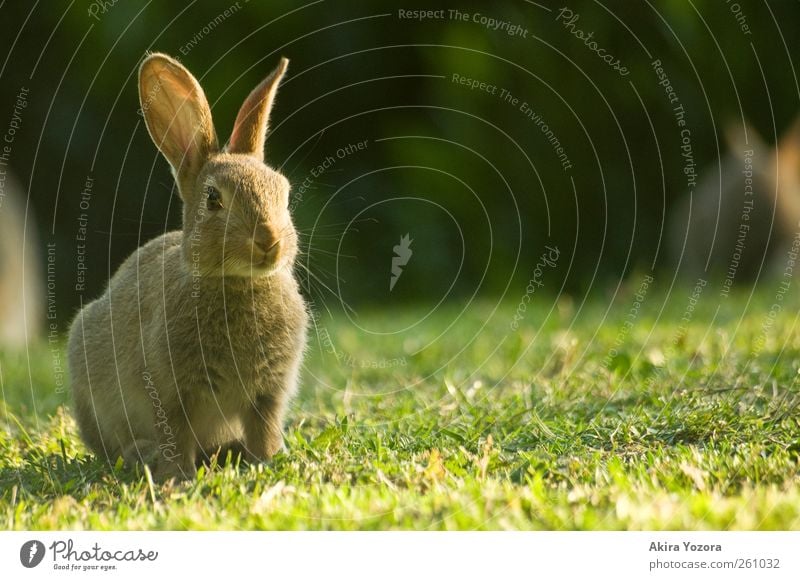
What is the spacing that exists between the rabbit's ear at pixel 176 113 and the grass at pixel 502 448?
1095 millimetres

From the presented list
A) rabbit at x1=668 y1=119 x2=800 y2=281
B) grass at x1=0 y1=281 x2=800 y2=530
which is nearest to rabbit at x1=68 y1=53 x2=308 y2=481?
grass at x1=0 y1=281 x2=800 y2=530

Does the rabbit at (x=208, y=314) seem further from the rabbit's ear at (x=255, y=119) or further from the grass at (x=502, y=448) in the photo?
the grass at (x=502, y=448)

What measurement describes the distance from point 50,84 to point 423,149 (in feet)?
11.9

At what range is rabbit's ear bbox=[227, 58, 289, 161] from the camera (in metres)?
3.79

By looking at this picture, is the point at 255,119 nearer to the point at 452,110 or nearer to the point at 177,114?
the point at 177,114

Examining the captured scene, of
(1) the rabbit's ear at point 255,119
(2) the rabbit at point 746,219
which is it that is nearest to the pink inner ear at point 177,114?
(1) the rabbit's ear at point 255,119

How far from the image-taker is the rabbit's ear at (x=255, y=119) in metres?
3.79

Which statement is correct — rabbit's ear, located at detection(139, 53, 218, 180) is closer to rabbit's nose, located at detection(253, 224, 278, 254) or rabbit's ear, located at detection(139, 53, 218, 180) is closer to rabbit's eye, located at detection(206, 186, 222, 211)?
rabbit's eye, located at detection(206, 186, 222, 211)

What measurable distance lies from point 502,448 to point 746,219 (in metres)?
5.50

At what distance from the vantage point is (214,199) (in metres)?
3.68

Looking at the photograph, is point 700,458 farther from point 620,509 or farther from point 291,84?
point 291,84

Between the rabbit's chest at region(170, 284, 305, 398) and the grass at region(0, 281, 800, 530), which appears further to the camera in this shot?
the rabbit's chest at region(170, 284, 305, 398)

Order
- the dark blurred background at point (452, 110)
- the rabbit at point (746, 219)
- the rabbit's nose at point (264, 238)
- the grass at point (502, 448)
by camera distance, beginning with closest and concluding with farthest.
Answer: the grass at point (502, 448) < the rabbit's nose at point (264, 238) < the rabbit at point (746, 219) < the dark blurred background at point (452, 110)

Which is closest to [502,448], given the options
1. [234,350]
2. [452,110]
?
[234,350]
